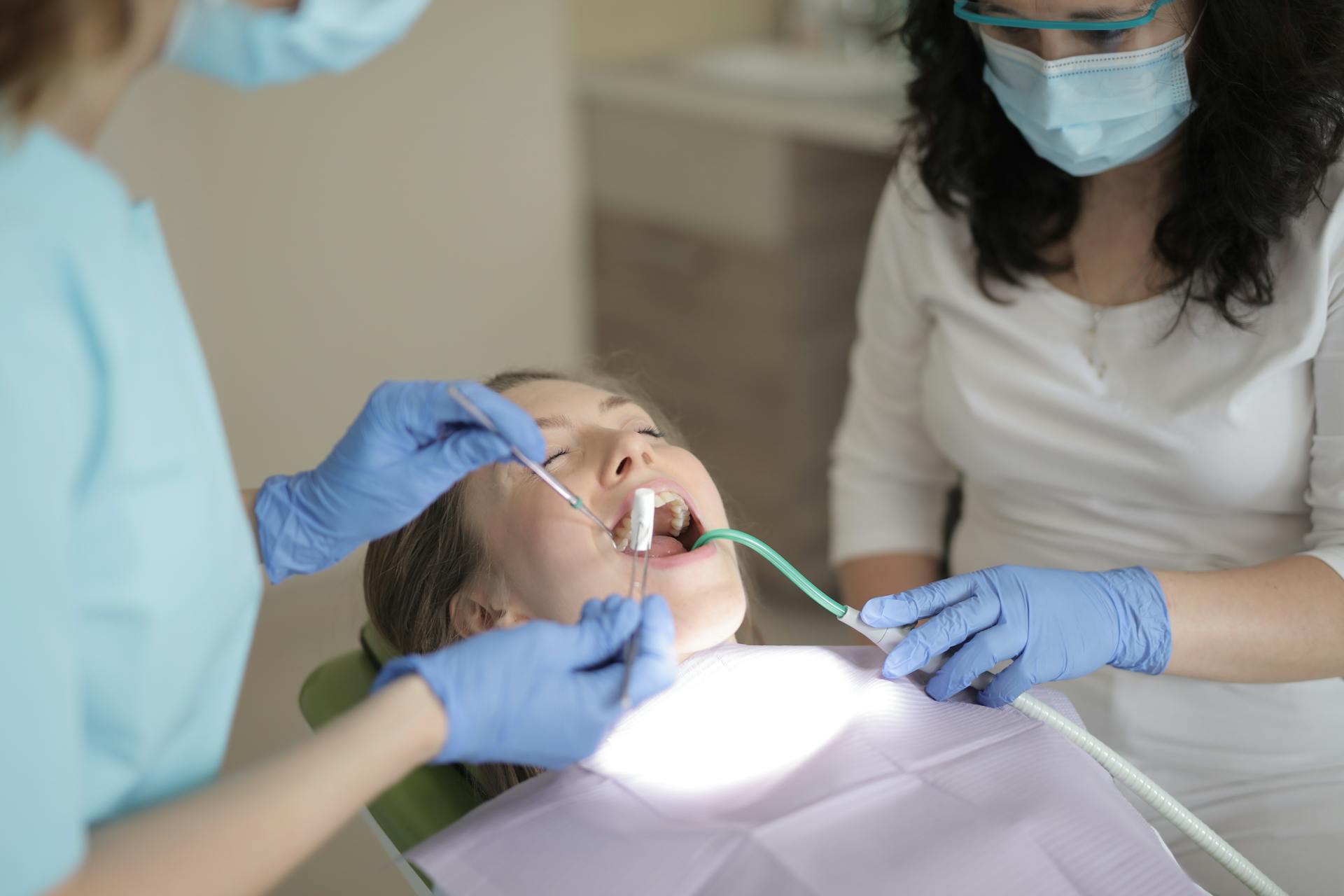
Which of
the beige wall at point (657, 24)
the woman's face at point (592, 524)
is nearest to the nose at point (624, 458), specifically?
the woman's face at point (592, 524)

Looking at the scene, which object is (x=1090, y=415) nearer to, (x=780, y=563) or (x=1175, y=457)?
(x=1175, y=457)

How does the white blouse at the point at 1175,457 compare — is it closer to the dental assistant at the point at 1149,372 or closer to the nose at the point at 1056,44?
the dental assistant at the point at 1149,372

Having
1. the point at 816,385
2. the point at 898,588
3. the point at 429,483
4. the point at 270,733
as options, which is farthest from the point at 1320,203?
the point at 270,733

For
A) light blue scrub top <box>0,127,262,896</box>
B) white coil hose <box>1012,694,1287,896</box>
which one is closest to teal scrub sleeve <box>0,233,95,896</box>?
light blue scrub top <box>0,127,262,896</box>

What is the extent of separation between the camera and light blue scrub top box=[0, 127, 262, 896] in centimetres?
73

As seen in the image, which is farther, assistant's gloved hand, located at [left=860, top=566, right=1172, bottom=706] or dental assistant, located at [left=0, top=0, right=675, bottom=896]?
assistant's gloved hand, located at [left=860, top=566, right=1172, bottom=706]

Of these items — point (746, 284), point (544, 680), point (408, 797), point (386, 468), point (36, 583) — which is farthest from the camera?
point (746, 284)

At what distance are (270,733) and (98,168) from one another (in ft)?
6.68

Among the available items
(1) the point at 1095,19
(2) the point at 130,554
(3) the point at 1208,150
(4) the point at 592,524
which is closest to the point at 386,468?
(4) the point at 592,524

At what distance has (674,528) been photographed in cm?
145

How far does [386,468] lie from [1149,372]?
91 cm

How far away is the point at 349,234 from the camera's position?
3.07 meters

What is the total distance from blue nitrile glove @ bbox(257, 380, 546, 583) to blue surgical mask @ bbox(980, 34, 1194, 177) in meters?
0.72

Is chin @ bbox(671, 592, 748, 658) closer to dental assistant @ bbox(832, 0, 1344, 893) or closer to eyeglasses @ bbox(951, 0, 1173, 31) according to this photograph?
dental assistant @ bbox(832, 0, 1344, 893)
